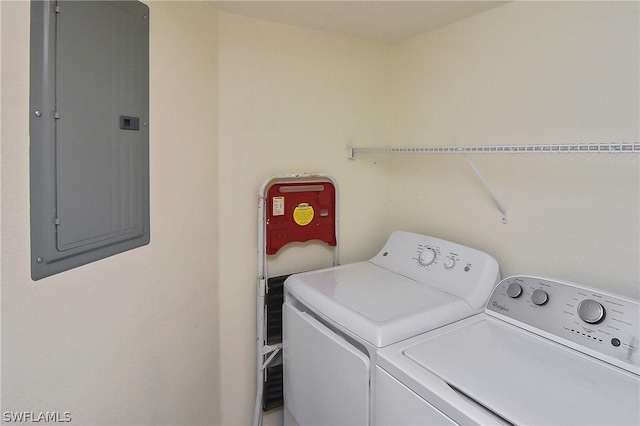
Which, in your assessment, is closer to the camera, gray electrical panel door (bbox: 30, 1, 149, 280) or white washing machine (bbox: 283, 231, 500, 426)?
gray electrical panel door (bbox: 30, 1, 149, 280)

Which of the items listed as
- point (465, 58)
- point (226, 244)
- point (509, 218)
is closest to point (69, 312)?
point (226, 244)

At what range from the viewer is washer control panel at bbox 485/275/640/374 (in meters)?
1.14

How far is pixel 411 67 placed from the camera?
222cm

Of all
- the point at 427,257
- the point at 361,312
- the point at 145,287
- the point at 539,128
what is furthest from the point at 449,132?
the point at 145,287

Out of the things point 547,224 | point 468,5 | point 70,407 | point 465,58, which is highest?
point 468,5

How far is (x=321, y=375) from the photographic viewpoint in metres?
1.55

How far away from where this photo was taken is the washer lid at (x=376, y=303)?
1349 millimetres

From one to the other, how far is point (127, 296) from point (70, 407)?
363 millimetres

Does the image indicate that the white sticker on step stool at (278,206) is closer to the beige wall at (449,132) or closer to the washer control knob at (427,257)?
the beige wall at (449,132)

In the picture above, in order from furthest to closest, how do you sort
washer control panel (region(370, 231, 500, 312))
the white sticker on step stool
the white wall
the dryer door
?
the white sticker on step stool → washer control panel (region(370, 231, 500, 312)) → the dryer door → the white wall

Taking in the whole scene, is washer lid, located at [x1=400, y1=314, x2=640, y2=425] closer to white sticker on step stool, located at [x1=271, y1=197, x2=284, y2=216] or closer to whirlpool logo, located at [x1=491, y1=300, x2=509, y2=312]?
whirlpool logo, located at [x1=491, y1=300, x2=509, y2=312]

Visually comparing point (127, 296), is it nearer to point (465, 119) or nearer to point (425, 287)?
point (425, 287)

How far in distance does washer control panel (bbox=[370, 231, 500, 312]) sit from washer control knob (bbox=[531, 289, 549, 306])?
227mm

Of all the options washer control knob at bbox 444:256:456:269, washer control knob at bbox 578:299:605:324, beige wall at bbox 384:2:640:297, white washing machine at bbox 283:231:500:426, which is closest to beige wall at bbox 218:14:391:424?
white washing machine at bbox 283:231:500:426
